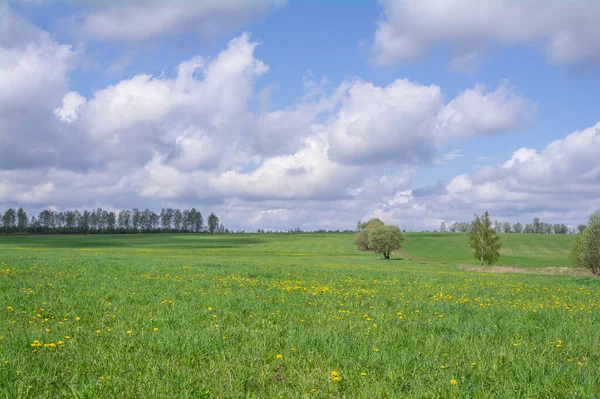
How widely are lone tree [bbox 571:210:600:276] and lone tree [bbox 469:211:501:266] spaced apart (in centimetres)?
2007

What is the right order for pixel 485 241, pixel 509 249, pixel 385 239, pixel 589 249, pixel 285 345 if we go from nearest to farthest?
1. pixel 285 345
2. pixel 589 249
3. pixel 485 241
4. pixel 385 239
5. pixel 509 249

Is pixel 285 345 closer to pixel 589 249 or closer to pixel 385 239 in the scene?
pixel 589 249

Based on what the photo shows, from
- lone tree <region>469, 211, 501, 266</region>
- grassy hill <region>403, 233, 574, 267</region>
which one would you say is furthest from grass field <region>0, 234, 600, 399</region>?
grassy hill <region>403, 233, 574, 267</region>

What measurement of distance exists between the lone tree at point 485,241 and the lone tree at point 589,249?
65.8ft

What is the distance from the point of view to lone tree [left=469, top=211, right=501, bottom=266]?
242ft

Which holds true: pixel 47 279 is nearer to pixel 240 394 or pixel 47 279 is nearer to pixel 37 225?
pixel 240 394

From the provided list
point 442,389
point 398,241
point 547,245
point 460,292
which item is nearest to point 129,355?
point 442,389

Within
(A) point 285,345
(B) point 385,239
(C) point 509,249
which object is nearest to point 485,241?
(B) point 385,239

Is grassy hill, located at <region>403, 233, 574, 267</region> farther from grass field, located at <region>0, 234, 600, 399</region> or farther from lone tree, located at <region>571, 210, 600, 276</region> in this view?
grass field, located at <region>0, 234, 600, 399</region>

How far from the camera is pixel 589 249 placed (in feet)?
171

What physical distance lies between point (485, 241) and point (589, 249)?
71.6 feet

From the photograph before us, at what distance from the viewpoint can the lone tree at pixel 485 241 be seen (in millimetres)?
73625

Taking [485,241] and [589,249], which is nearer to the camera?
[589,249]

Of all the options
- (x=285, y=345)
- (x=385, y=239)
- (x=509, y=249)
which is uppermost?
(x=285, y=345)
